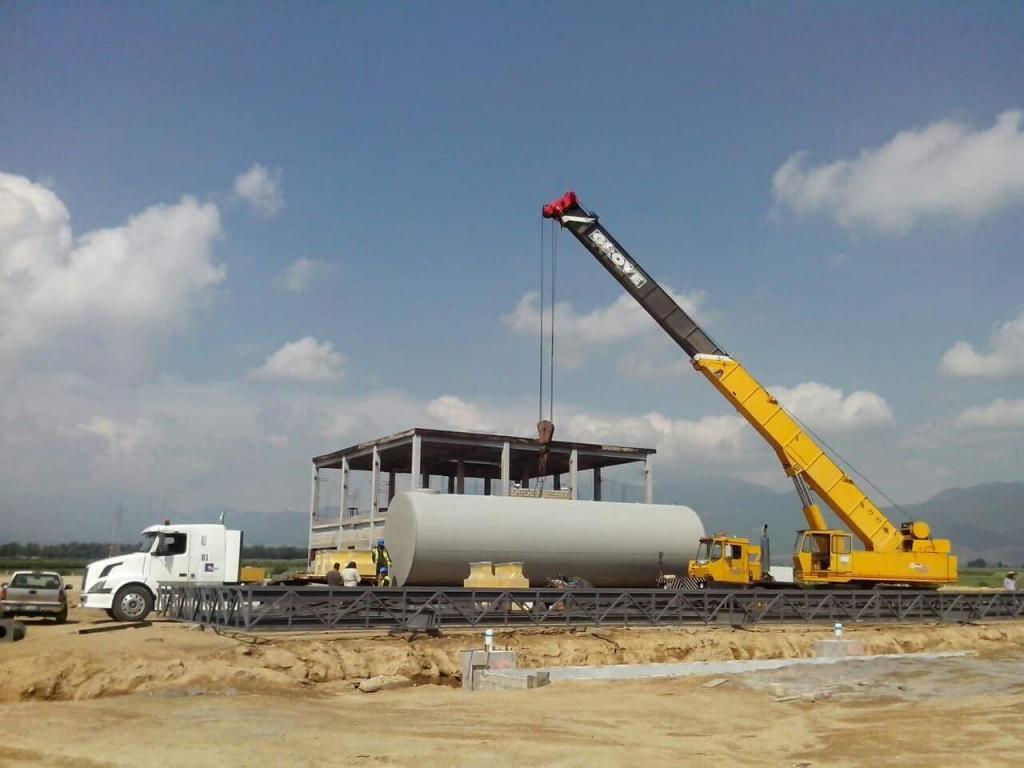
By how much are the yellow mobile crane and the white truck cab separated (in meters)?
14.8

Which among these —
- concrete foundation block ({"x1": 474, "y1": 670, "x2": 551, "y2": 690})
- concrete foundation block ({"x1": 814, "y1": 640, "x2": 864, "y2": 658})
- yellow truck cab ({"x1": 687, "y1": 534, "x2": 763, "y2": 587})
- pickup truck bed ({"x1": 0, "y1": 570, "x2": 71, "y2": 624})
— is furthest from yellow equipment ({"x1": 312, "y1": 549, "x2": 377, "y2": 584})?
concrete foundation block ({"x1": 814, "y1": 640, "x2": 864, "y2": 658})

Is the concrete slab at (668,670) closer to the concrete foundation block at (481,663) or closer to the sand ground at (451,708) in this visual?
the concrete foundation block at (481,663)

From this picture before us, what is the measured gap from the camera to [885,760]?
39.1 feet

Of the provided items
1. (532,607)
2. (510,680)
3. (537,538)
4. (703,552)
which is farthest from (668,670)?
(703,552)

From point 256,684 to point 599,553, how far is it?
1446cm

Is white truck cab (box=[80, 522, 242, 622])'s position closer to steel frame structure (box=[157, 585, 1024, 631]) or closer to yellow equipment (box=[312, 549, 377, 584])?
steel frame structure (box=[157, 585, 1024, 631])

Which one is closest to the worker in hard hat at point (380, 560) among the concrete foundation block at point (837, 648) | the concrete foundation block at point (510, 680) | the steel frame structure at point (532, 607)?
the steel frame structure at point (532, 607)

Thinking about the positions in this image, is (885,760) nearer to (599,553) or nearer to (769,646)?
(769,646)

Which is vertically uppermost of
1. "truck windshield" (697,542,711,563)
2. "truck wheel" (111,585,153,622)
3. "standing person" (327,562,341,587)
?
"truck windshield" (697,542,711,563)

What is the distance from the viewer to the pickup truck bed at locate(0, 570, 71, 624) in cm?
2561

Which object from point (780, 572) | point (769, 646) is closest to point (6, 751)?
point (769, 646)

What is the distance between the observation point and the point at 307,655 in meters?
19.4

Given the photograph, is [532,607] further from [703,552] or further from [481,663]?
[703,552]

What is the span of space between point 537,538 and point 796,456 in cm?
891
